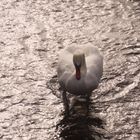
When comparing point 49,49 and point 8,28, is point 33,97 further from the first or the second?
point 8,28

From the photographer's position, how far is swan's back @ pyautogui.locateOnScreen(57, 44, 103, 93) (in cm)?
434

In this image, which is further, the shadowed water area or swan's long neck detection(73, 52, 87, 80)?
the shadowed water area

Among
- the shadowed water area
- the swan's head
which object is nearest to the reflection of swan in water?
the swan's head

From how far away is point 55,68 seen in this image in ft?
17.5

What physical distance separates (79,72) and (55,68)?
105cm

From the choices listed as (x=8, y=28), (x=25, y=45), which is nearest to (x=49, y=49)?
(x=25, y=45)

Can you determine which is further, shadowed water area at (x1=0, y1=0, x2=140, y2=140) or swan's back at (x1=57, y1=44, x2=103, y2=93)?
shadowed water area at (x1=0, y1=0, x2=140, y2=140)

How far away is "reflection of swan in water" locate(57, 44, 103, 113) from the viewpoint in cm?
433

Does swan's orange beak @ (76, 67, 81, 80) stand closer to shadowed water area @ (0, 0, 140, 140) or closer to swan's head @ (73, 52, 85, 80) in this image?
swan's head @ (73, 52, 85, 80)

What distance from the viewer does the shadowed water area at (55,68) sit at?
4.53 metres

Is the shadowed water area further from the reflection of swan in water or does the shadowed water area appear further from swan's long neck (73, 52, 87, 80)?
swan's long neck (73, 52, 87, 80)

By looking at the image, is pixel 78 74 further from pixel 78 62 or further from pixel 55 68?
pixel 55 68

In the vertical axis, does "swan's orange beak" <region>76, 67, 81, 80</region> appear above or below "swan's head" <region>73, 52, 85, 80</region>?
below

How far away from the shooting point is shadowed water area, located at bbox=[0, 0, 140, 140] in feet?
14.9
